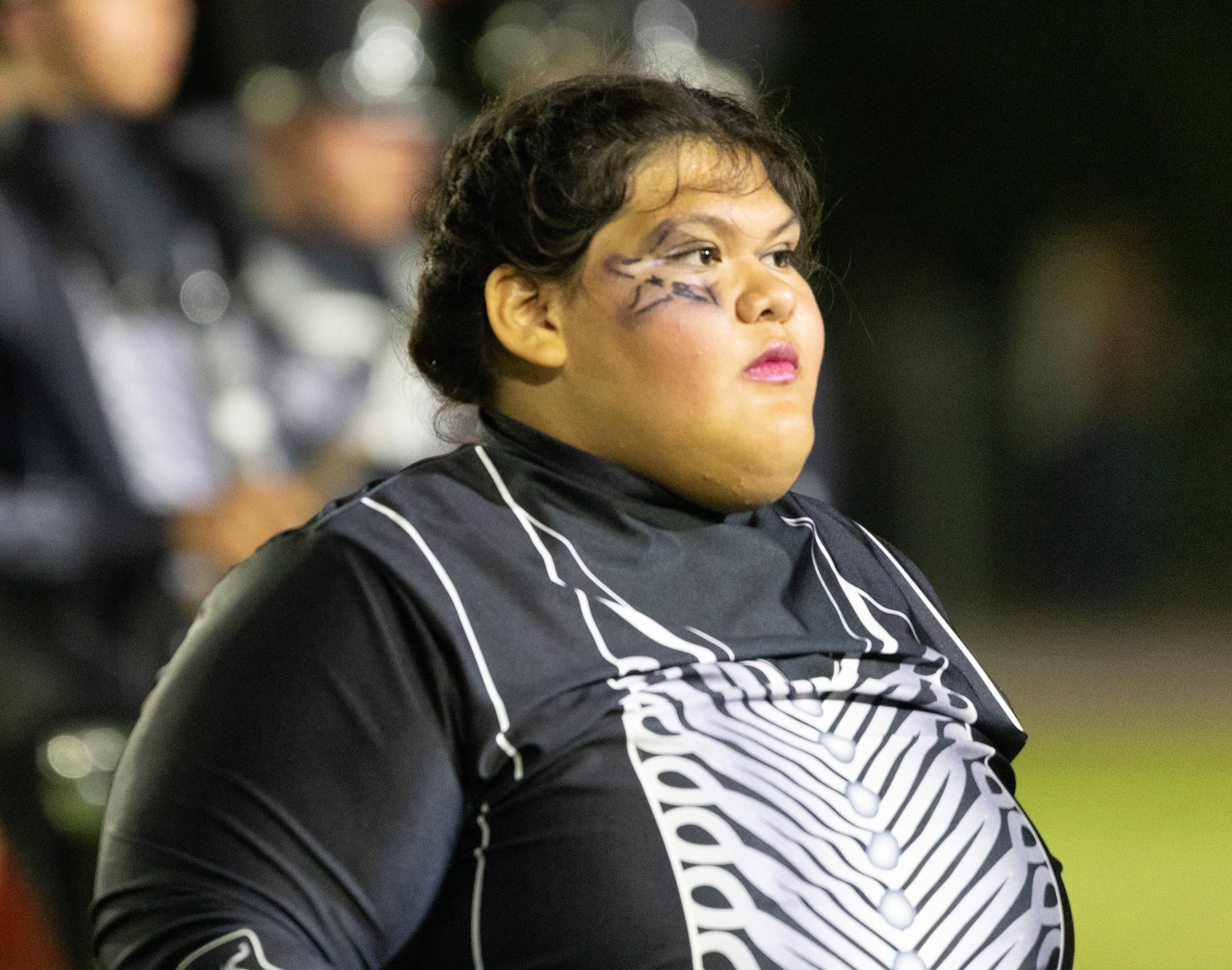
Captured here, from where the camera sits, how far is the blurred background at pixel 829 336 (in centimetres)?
325

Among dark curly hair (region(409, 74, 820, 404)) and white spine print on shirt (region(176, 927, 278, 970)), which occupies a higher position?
dark curly hair (region(409, 74, 820, 404))

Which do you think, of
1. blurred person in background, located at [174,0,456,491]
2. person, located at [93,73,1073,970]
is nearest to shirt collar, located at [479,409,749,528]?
person, located at [93,73,1073,970]

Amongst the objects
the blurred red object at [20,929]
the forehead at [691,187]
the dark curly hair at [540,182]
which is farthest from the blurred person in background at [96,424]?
the forehead at [691,187]

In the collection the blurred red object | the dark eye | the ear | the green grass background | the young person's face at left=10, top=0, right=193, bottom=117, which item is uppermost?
the young person's face at left=10, top=0, right=193, bottom=117

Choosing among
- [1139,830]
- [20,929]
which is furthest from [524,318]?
[1139,830]

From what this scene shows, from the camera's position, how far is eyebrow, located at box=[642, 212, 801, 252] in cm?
161

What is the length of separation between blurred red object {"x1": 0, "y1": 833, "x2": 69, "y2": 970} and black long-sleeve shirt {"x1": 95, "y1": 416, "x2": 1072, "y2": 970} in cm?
149

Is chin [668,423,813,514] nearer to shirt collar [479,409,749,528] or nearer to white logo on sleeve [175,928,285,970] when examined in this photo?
shirt collar [479,409,749,528]

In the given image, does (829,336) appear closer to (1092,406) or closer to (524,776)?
(1092,406)

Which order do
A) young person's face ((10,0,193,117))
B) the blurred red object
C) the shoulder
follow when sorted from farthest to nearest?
young person's face ((10,0,193,117))
the blurred red object
the shoulder

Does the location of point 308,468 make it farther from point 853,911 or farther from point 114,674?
point 853,911

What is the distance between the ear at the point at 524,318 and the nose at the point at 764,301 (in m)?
0.18

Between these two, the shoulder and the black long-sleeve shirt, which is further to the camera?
the shoulder

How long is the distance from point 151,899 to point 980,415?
10.0m
